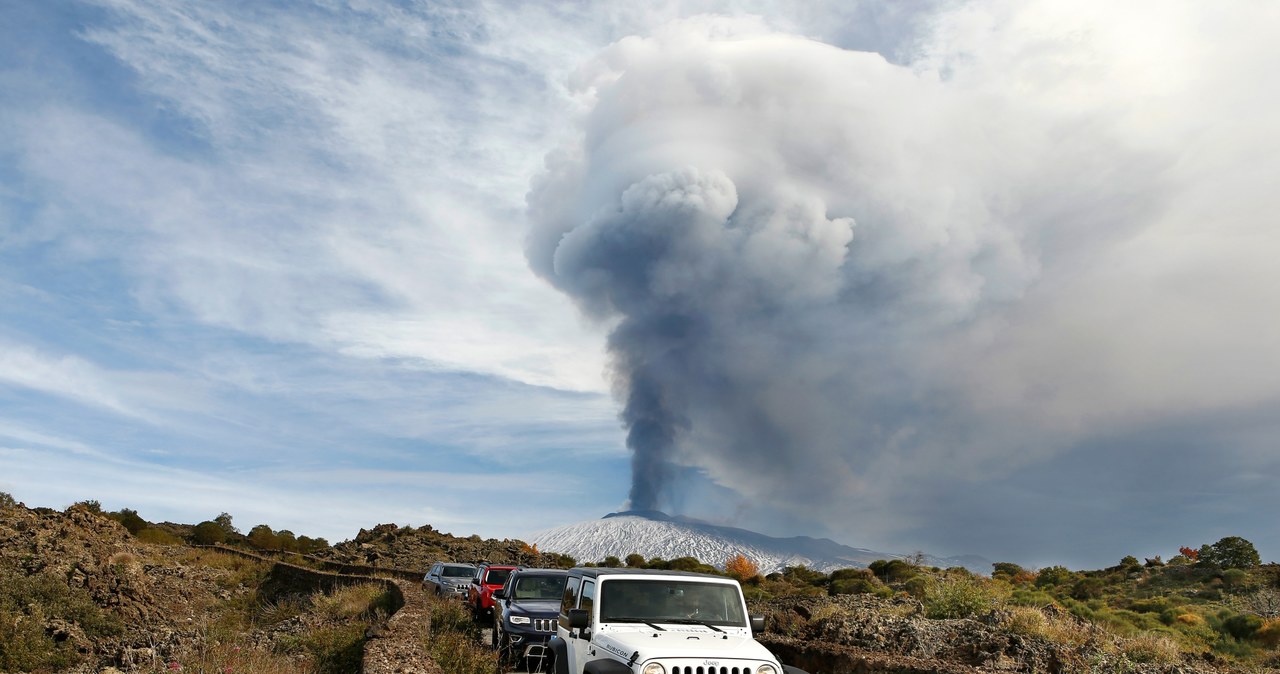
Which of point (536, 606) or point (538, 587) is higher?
point (538, 587)

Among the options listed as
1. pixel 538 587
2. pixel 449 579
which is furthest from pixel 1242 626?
pixel 449 579

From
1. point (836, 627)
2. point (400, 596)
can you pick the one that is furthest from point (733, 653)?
point (400, 596)

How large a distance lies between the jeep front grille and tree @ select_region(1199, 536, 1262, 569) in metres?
37.5

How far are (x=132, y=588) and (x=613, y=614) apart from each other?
69.9ft

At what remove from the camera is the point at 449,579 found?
27.8m

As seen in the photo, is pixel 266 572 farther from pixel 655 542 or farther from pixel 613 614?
pixel 655 542

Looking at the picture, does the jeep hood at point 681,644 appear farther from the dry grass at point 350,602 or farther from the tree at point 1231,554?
the tree at point 1231,554

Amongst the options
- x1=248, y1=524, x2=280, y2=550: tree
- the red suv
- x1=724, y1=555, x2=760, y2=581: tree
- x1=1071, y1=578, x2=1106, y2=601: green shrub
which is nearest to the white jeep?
the red suv

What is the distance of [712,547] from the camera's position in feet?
348

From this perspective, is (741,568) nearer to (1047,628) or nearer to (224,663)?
(1047,628)

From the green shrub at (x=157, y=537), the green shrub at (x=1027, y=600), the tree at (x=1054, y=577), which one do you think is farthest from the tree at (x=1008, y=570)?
the green shrub at (x=157, y=537)

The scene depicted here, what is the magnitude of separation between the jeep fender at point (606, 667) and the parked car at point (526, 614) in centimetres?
465

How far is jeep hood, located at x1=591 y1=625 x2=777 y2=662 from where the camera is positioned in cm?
762

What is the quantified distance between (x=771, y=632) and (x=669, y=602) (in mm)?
7948
